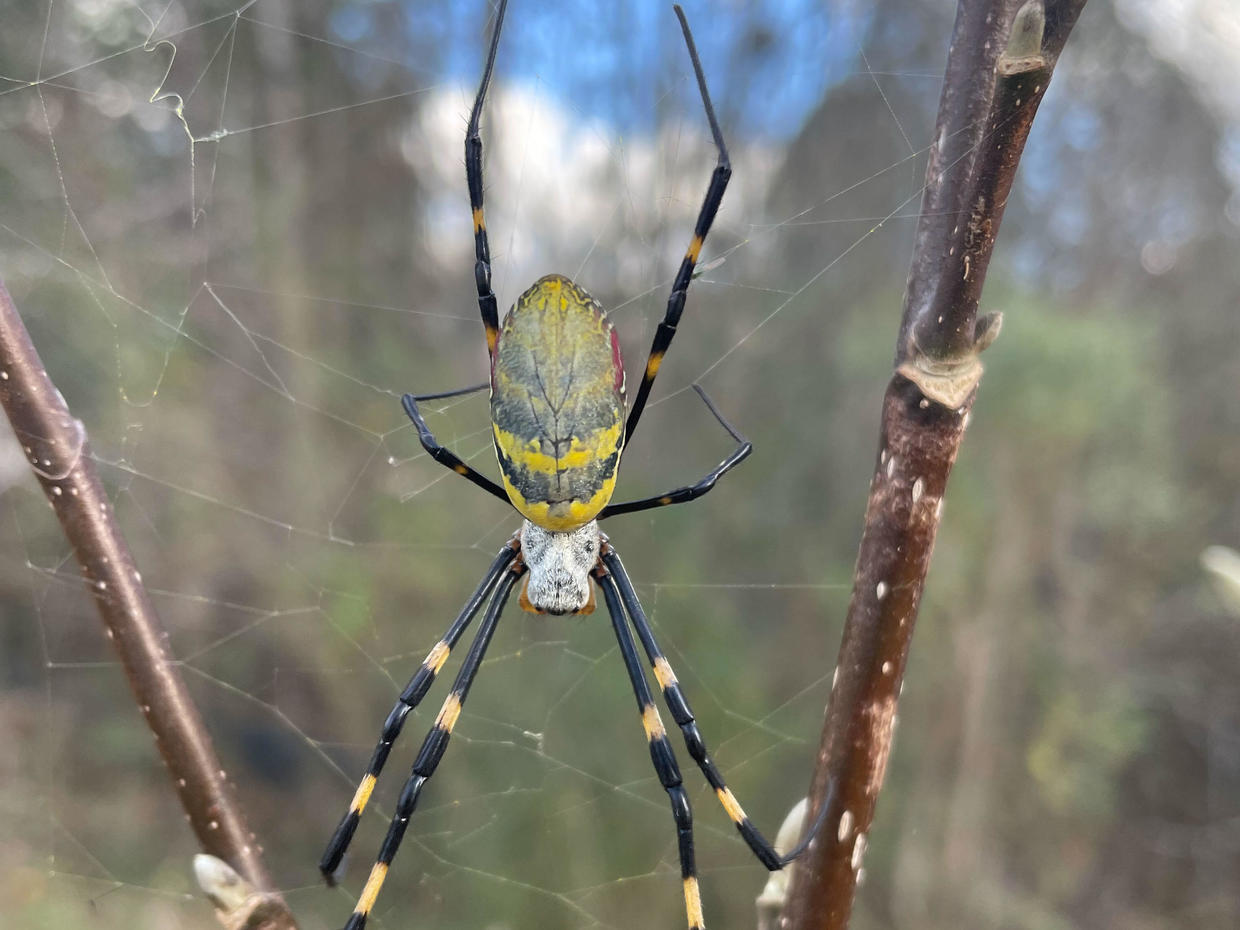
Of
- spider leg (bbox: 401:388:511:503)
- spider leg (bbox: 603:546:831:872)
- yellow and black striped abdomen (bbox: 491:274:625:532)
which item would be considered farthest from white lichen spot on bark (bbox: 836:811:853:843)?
spider leg (bbox: 401:388:511:503)

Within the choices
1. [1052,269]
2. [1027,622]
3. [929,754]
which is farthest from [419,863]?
[1052,269]

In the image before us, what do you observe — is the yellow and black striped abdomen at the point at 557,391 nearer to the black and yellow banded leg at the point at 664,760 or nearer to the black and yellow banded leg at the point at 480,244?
the black and yellow banded leg at the point at 480,244

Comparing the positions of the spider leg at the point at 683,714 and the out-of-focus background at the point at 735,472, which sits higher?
the out-of-focus background at the point at 735,472

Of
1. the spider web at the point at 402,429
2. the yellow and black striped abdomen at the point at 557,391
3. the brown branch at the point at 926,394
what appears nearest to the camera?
the brown branch at the point at 926,394

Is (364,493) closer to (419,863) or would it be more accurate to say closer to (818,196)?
(419,863)

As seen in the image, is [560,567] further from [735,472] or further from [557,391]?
[735,472]

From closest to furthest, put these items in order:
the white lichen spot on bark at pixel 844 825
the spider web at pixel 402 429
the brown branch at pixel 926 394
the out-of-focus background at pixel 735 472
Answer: the brown branch at pixel 926 394 < the white lichen spot on bark at pixel 844 825 < the spider web at pixel 402 429 < the out-of-focus background at pixel 735 472

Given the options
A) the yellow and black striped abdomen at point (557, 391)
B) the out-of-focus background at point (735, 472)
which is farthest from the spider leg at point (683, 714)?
the out-of-focus background at point (735, 472)
